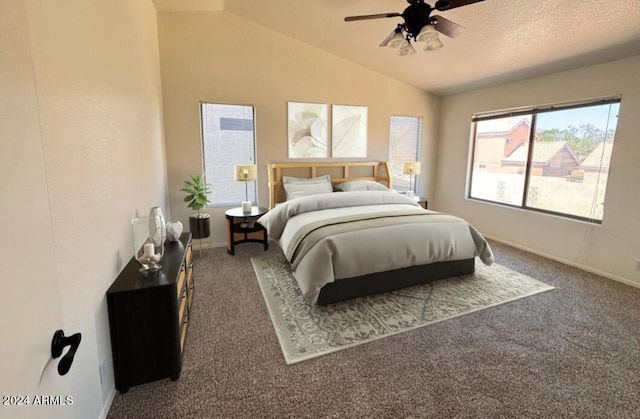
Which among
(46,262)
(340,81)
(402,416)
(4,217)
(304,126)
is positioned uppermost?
(340,81)

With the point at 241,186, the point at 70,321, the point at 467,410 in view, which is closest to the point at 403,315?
the point at 467,410

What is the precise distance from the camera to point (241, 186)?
4.68 m

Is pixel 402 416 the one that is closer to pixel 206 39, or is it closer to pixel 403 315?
pixel 403 315

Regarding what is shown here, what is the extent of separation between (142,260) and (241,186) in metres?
2.76

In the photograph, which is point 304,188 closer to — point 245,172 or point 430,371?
point 245,172

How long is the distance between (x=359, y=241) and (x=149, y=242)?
5.50 ft

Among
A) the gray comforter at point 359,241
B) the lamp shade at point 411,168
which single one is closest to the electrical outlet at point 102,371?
the gray comforter at point 359,241

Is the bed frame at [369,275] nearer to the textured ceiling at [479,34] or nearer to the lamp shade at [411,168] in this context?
the lamp shade at [411,168]

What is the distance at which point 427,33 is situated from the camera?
7.84 feet

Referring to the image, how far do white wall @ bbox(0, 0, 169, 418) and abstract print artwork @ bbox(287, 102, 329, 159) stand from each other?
2493 mm

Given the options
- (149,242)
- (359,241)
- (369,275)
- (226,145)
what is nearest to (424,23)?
(359,241)

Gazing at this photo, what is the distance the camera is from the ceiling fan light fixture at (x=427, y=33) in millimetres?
2367

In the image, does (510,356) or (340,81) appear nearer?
(510,356)

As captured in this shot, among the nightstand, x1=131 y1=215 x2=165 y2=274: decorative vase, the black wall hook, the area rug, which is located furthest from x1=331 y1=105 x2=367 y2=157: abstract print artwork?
the black wall hook
